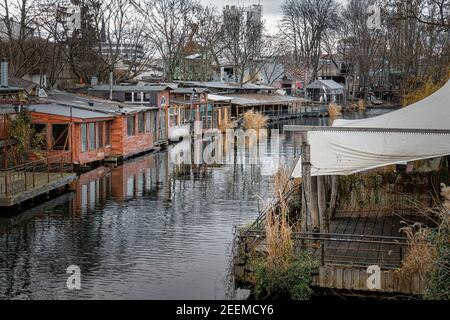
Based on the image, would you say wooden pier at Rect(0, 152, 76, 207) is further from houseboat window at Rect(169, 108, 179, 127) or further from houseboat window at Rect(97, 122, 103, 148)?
houseboat window at Rect(169, 108, 179, 127)

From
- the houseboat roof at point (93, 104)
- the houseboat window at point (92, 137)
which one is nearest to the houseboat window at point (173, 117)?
the houseboat roof at point (93, 104)

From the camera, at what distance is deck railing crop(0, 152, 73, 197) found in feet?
81.1

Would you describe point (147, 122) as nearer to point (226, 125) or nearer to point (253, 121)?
point (226, 125)

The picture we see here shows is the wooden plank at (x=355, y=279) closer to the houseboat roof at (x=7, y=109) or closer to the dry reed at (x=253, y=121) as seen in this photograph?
the houseboat roof at (x=7, y=109)

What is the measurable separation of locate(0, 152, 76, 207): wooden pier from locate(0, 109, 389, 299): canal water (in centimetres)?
55

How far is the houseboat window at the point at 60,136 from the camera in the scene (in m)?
34.3

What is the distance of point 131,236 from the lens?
20953mm

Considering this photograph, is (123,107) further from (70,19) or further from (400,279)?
(400,279)

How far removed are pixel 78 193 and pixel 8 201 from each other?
4.89m

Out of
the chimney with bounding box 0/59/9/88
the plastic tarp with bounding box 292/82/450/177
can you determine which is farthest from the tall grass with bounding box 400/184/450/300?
the chimney with bounding box 0/59/9/88

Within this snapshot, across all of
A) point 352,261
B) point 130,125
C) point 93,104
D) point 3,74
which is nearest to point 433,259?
point 352,261

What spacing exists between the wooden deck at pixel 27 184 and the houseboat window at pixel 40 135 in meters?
3.79

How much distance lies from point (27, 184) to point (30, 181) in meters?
0.71

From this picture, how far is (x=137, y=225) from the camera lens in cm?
2247
